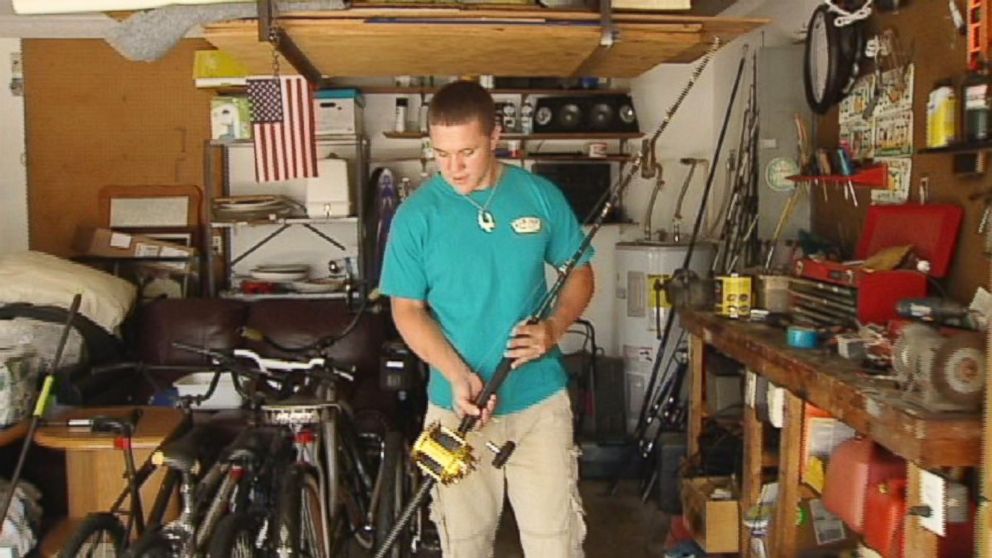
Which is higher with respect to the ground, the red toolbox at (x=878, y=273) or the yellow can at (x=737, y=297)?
the red toolbox at (x=878, y=273)

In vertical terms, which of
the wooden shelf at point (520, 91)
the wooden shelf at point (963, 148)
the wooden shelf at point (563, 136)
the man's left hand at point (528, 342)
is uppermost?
the wooden shelf at point (520, 91)

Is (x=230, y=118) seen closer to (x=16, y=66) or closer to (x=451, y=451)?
(x=16, y=66)

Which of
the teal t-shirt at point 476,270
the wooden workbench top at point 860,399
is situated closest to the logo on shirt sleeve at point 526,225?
the teal t-shirt at point 476,270

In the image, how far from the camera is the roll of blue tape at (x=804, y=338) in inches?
100

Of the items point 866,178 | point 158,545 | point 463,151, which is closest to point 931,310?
point 866,178

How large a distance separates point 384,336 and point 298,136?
1390mm

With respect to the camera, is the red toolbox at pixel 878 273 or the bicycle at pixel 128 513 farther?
the bicycle at pixel 128 513

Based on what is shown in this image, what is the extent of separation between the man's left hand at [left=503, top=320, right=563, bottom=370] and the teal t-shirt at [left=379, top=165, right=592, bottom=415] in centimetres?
8

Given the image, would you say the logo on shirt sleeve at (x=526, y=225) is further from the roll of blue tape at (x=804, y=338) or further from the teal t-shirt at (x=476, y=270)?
the roll of blue tape at (x=804, y=338)

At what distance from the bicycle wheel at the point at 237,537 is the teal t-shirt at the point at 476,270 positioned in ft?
2.63

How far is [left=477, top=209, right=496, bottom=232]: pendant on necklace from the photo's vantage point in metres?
2.20

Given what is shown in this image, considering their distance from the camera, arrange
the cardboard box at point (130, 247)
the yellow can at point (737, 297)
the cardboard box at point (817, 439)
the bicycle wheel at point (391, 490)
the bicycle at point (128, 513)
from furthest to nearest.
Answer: the cardboard box at point (130, 247)
the yellow can at point (737, 297)
the bicycle wheel at point (391, 490)
the bicycle at point (128, 513)
the cardboard box at point (817, 439)

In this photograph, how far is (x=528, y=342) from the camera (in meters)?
2.12

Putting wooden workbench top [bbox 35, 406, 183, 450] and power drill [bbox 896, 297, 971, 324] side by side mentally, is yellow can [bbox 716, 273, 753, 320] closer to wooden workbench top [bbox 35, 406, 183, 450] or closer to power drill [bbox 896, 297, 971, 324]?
power drill [bbox 896, 297, 971, 324]
